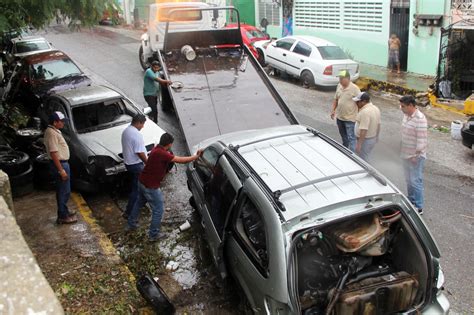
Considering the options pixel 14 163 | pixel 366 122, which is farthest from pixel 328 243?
pixel 14 163

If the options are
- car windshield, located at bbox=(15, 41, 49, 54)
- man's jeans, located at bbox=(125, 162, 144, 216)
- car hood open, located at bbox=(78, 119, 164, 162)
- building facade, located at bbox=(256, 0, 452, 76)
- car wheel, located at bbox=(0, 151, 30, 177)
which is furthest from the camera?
building facade, located at bbox=(256, 0, 452, 76)

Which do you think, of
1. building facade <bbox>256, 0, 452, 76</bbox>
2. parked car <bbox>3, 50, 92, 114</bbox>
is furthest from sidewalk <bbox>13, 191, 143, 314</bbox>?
building facade <bbox>256, 0, 452, 76</bbox>

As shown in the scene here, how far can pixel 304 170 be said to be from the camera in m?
4.68

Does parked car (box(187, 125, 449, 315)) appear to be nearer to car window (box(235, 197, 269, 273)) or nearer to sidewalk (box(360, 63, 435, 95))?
car window (box(235, 197, 269, 273))

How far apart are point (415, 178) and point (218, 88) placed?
455cm

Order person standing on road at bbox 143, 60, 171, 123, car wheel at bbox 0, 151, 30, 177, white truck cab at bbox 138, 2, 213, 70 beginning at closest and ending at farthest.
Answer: car wheel at bbox 0, 151, 30, 177
person standing on road at bbox 143, 60, 171, 123
white truck cab at bbox 138, 2, 213, 70

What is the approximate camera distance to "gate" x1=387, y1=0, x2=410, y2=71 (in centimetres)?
1690

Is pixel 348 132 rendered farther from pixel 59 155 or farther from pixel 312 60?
→ pixel 312 60

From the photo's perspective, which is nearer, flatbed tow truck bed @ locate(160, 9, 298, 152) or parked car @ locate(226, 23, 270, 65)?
flatbed tow truck bed @ locate(160, 9, 298, 152)

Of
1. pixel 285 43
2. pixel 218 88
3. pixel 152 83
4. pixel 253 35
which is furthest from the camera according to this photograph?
pixel 253 35

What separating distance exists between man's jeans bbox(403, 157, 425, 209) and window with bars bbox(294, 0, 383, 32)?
12.5 meters

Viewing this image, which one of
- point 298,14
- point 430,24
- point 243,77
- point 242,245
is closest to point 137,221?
point 242,245

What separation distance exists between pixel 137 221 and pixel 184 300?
1.87 metres

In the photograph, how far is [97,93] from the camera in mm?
9492
